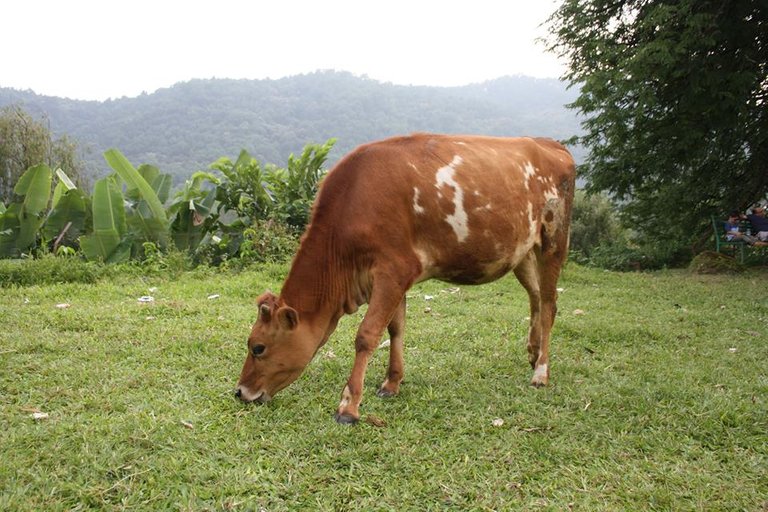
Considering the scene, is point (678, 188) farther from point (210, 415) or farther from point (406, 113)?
point (406, 113)

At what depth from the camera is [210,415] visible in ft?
12.2

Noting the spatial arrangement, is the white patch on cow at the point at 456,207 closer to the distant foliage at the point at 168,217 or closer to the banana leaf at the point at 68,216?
the distant foliage at the point at 168,217

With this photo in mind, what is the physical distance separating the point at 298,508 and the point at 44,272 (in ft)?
24.7

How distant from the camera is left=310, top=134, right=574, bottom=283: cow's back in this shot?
3.88 m

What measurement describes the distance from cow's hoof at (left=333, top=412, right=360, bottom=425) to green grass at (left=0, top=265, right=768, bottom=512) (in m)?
0.07

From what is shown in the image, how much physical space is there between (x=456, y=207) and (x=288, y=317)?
1.39 meters

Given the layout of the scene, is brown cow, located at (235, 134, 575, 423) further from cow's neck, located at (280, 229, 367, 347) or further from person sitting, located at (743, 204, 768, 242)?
person sitting, located at (743, 204, 768, 242)

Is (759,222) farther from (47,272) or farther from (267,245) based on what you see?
(47,272)

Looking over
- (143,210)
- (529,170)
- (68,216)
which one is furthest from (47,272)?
(529,170)

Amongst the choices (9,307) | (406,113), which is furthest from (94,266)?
(406,113)

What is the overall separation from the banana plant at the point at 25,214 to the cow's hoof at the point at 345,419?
8.93 meters

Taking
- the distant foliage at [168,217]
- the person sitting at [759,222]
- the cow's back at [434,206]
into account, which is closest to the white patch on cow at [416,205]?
the cow's back at [434,206]

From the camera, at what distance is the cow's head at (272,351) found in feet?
12.6

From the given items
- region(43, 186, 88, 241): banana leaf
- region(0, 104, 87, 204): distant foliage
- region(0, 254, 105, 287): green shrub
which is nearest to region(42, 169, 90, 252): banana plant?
region(43, 186, 88, 241): banana leaf
